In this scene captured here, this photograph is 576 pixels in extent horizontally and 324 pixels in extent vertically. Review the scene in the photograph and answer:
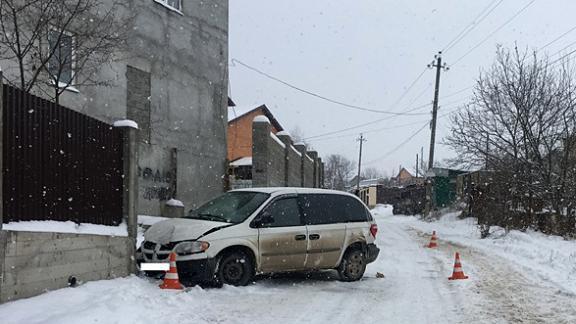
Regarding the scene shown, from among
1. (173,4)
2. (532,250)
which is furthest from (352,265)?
(173,4)

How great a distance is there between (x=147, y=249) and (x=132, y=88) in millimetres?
9365

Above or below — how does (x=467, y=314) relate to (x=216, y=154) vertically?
below

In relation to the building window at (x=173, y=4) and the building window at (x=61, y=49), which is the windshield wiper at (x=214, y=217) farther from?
the building window at (x=173, y=4)

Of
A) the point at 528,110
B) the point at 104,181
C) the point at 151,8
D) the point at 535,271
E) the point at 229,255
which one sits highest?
the point at 151,8

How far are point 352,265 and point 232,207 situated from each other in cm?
246

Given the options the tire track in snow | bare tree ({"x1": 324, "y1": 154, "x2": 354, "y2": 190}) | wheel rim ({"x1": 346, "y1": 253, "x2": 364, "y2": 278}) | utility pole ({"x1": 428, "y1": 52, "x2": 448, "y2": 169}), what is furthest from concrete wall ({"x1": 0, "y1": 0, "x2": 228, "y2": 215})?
bare tree ({"x1": 324, "y1": 154, "x2": 354, "y2": 190})

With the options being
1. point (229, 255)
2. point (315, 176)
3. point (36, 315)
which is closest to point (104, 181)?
point (229, 255)

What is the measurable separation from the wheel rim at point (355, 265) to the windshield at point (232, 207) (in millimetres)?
2008

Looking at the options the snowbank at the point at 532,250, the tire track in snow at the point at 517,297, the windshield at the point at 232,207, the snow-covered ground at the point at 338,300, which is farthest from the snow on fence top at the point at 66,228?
the snowbank at the point at 532,250

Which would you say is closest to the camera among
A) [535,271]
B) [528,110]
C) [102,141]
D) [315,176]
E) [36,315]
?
[36,315]

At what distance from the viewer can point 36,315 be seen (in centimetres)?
566

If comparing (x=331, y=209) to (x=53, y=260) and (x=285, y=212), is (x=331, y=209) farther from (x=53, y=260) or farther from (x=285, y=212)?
(x=53, y=260)

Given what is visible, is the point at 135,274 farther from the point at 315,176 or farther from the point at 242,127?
the point at 242,127

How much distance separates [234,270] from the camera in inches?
337
